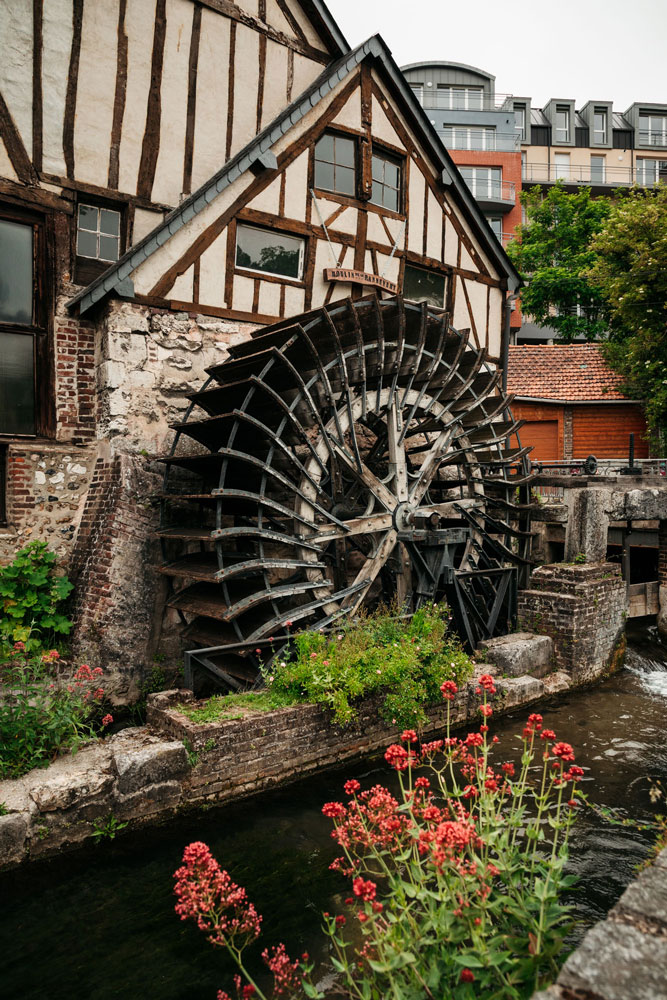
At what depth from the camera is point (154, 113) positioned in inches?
277

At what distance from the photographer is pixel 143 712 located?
597 centimetres

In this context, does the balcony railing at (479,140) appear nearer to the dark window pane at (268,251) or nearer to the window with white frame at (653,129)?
the window with white frame at (653,129)

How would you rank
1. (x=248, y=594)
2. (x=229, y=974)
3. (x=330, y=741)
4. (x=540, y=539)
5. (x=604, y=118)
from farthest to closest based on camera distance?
(x=604, y=118), (x=540, y=539), (x=248, y=594), (x=330, y=741), (x=229, y=974)

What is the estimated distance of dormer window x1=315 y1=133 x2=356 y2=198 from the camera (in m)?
7.75

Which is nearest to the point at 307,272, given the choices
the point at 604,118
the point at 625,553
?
the point at 625,553

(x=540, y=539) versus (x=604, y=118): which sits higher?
(x=604, y=118)

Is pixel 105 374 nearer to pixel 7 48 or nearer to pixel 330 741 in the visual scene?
pixel 7 48

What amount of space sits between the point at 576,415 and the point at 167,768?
50.5ft

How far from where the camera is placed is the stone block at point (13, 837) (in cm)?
351

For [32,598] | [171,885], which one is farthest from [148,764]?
[32,598]

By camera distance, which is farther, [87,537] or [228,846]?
[87,537]

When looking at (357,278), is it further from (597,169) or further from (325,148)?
(597,169)

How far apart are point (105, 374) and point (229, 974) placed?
518cm

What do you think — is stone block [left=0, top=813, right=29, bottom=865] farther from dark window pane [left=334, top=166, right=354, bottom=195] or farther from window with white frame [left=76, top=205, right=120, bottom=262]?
dark window pane [left=334, top=166, right=354, bottom=195]
